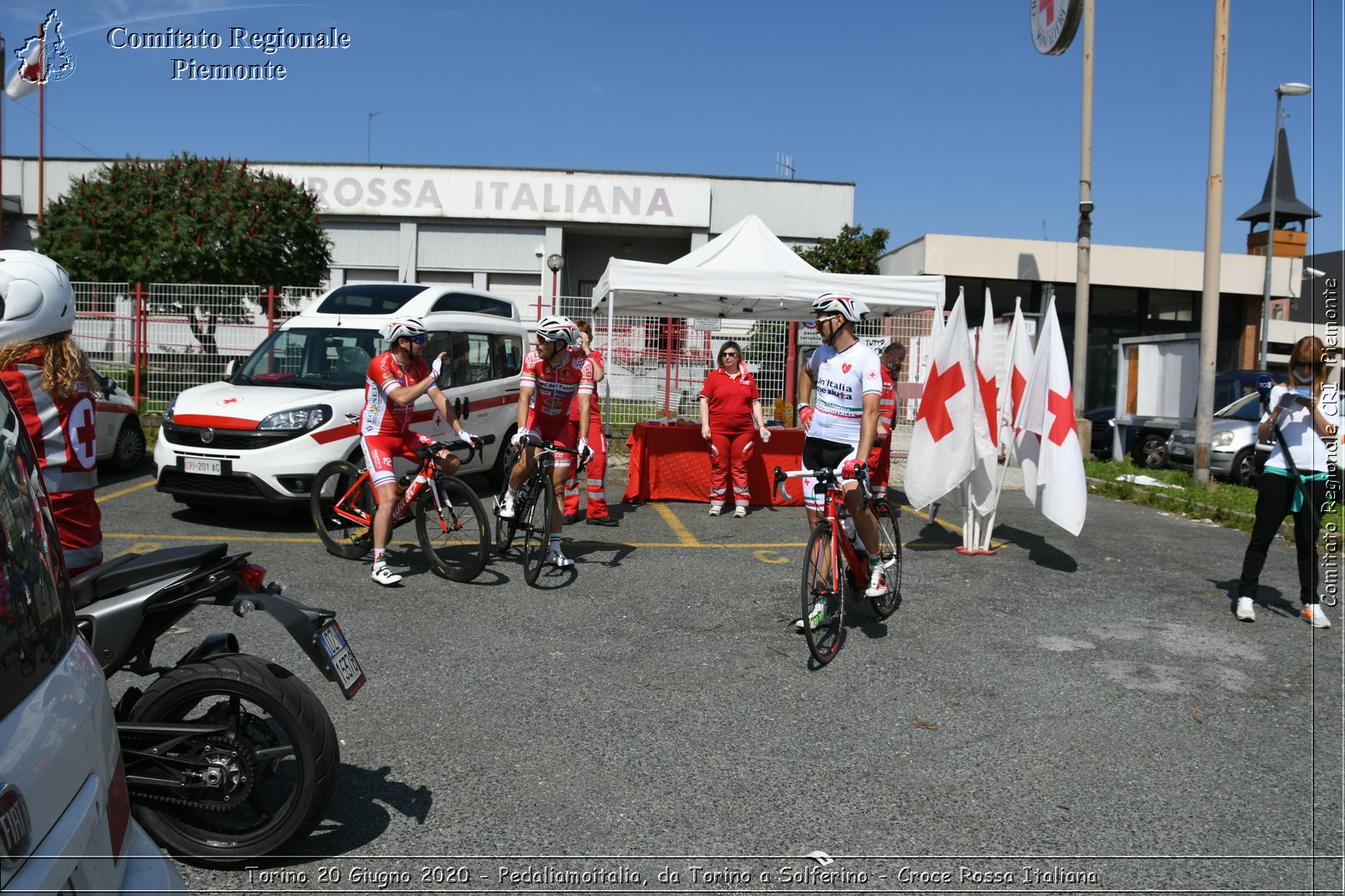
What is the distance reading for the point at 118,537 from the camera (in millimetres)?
8008

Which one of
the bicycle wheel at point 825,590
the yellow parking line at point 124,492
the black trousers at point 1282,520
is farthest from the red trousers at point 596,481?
the black trousers at point 1282,520

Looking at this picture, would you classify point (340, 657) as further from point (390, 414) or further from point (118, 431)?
point (118, 431)

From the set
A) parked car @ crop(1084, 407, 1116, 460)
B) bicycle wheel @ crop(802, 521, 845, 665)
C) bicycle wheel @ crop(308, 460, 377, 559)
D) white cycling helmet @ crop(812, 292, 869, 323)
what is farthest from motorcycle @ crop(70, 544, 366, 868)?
parked car @ crop(1084, 407, 1116, 460)

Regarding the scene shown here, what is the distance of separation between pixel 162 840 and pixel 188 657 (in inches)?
23.1

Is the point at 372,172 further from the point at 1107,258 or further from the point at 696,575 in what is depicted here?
the point at 696,575

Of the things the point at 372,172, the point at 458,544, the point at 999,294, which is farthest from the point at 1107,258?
the point at 458,544

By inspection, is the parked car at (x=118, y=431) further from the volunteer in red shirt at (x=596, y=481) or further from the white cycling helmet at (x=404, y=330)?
the white cycling helmet at (x=404, y=330)

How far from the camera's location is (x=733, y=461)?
1051cm

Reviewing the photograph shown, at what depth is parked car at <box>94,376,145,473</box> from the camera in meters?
11.1

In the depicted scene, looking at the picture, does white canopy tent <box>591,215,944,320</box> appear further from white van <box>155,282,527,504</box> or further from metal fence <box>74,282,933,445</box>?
metal fence <box>74,282,933,445</box>

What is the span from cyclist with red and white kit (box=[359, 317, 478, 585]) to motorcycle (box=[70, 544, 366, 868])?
3.60m

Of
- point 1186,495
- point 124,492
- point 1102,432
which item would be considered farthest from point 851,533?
point 1102,432

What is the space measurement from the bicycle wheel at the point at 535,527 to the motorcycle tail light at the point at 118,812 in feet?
16.2

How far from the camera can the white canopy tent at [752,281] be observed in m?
11.4
